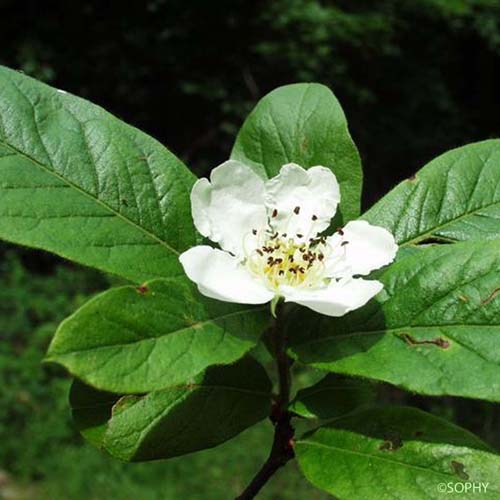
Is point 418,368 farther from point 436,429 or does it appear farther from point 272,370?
point 272,370

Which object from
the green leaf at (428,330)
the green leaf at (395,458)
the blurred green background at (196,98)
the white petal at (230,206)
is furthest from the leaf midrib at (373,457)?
the blurred green background at (196,98)

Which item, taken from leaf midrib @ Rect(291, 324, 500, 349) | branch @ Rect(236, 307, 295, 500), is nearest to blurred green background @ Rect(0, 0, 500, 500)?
branch @ Rect(236, 307, 295, 500)

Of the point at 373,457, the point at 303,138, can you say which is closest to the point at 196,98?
the point at 303,138

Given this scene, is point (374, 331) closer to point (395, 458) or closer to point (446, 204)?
point (395, 458)

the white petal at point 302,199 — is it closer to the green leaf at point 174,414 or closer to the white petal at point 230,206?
the white petal at point 230,206

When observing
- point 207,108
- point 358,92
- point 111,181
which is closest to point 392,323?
point 111,181

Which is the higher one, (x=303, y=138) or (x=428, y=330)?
(x=303, y=138)
